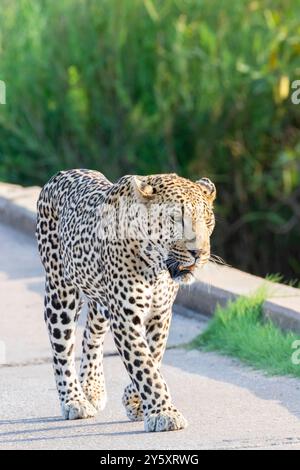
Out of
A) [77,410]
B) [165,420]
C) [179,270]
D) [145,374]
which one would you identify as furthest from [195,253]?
[77,410]

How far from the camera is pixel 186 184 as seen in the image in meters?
6.60

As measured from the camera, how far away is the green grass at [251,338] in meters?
7.95

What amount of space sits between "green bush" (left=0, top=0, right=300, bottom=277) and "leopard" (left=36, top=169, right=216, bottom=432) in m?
5.75

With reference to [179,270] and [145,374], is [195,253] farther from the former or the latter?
[145,374]

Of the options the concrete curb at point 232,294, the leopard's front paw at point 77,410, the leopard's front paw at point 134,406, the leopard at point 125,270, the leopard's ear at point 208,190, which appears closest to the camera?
the leopard at point 125,270

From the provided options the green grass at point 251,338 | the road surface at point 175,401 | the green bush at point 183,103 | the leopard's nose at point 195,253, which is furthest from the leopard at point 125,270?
the green bush at point 183,103

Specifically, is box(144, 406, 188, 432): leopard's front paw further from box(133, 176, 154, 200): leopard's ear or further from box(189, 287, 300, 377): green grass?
box(189, 287, 300, 377): green grass

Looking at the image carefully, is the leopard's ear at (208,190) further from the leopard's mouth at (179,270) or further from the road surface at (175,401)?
the road surface at (175,401)

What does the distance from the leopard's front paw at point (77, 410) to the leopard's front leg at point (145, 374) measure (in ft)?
1.67

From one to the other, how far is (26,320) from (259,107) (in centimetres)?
475

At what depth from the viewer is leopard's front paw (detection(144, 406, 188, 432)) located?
657 centimetres

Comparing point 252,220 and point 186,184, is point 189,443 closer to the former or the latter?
point 186,184

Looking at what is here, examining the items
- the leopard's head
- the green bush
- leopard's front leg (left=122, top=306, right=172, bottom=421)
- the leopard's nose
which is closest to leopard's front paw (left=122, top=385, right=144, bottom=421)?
leopard's front leg (left=122, top=306, right=172, bottom=421)

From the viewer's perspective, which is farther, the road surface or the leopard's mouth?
the road surface
